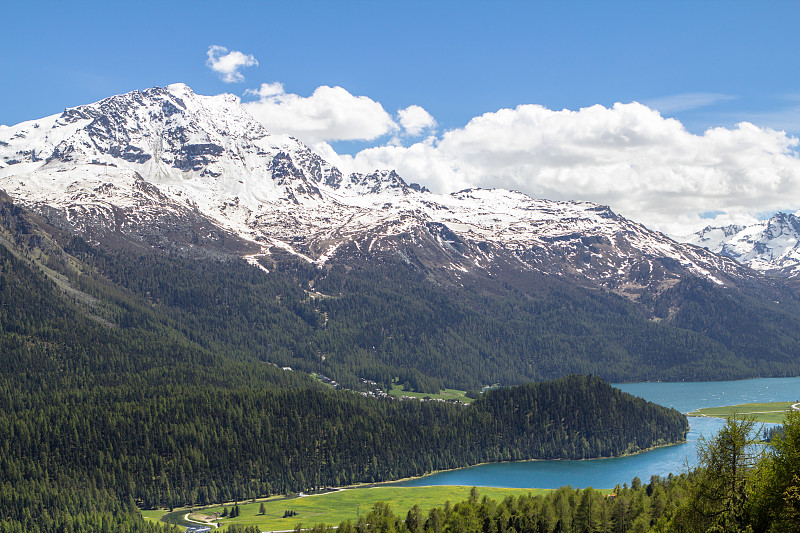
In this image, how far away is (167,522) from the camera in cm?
19925

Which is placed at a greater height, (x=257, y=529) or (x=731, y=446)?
(x=731, y=446)

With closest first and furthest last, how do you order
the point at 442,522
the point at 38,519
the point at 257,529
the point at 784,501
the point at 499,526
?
the point at 784,501
the point at 499,526
the point at 442,522
the point at 257,529
the point at 38,519

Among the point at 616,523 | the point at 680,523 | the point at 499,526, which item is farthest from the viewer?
the point at 499,526

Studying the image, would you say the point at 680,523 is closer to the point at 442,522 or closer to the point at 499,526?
the point at 499,526

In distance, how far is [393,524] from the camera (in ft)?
477

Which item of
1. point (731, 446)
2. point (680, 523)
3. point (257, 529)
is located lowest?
point (257, 529)

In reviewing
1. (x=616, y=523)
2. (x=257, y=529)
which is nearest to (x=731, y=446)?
(x=616, y=523)

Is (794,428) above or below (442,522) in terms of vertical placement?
above

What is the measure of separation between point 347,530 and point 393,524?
832 centimetres

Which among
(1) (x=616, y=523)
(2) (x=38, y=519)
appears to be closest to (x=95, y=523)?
(2) (x=38, y=519)

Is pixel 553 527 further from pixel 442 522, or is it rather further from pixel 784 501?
pixel 784 501

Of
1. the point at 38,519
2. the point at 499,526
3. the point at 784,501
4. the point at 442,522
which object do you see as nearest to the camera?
the point at 784,501

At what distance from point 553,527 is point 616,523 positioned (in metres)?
9.13

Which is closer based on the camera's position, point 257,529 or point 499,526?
point 499,526
